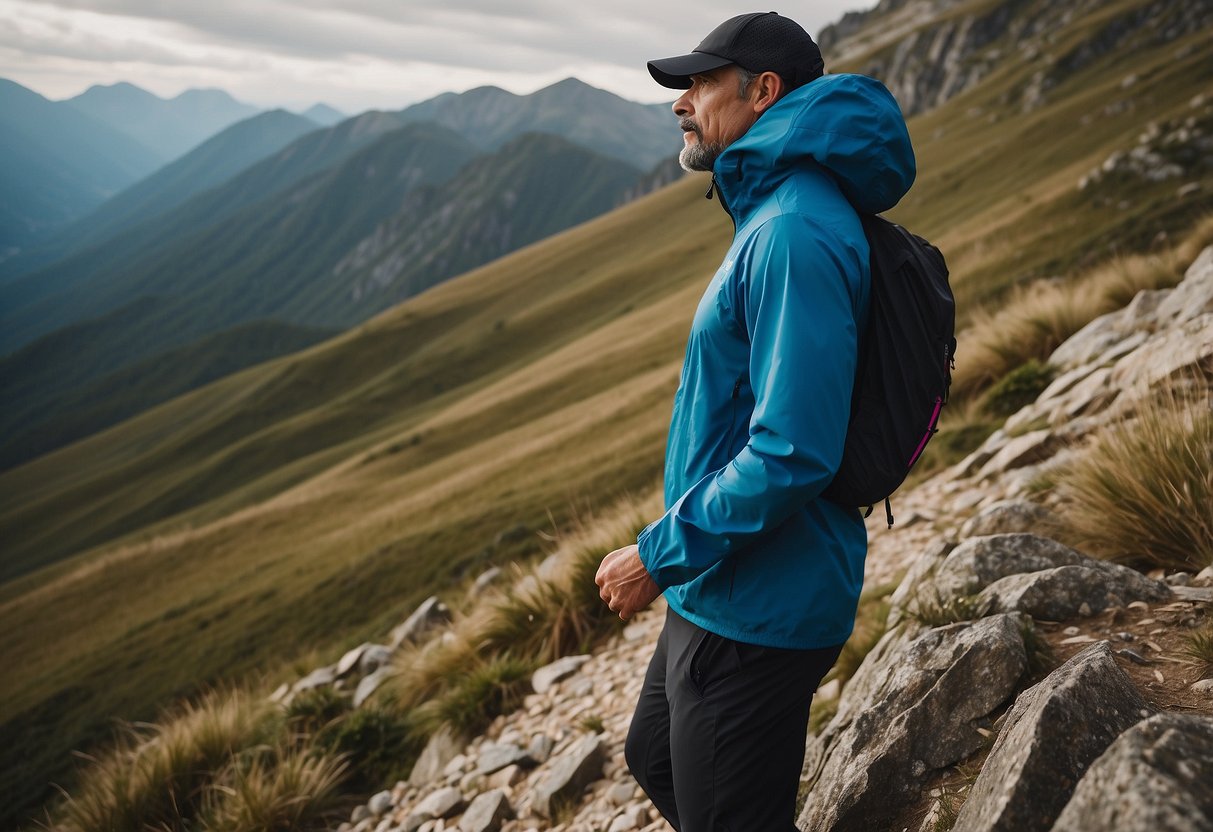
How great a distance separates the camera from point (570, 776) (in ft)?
19.0

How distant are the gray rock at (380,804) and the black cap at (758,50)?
6.58m

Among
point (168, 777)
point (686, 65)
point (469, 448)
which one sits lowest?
point (469, 448)

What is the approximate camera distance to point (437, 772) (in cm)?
705

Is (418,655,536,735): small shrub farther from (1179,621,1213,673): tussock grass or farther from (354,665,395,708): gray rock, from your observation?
(1179,621,1213,673): tussock grass

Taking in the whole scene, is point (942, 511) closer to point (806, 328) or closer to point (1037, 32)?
point (806, 328)

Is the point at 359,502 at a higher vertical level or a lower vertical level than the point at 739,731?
lower

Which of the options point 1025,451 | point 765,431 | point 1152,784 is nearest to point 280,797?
point 765,431

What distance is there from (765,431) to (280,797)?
6432mm

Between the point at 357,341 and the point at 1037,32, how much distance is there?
75.3m

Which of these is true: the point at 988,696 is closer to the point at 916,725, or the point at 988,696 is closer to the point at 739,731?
the point at 916,725

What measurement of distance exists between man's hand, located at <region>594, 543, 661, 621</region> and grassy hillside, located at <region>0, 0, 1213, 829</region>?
572 cm

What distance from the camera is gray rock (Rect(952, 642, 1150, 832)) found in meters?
2.47

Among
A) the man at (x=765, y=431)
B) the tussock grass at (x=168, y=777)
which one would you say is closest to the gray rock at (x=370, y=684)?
the tussock grass at (x=168, y=777)

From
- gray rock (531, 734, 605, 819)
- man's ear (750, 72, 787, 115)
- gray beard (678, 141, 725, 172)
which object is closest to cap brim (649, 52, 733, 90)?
man's ear (750, 72, 787, 115)
